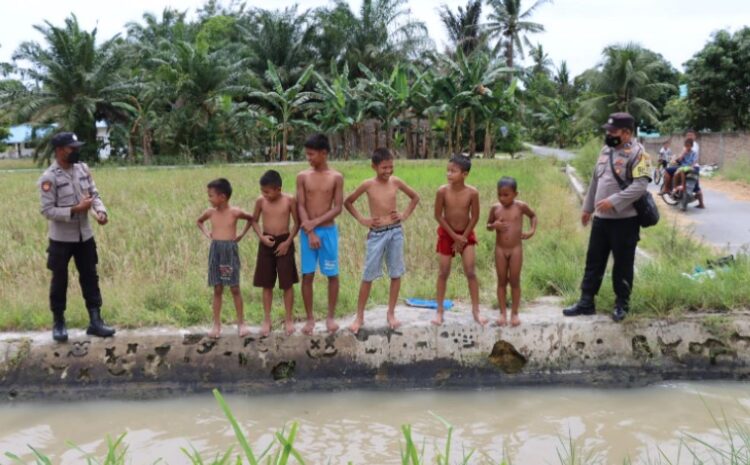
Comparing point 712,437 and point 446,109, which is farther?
point 446,109

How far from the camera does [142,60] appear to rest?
31.4 m

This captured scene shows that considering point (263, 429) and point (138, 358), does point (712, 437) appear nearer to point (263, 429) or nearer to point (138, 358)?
point (263, 429)

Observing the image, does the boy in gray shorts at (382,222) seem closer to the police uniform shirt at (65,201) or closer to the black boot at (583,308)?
the black boot at (583,308)

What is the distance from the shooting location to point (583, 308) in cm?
496

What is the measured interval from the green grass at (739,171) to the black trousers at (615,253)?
40.5 ft

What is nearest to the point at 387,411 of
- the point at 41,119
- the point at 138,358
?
the point at 138,358

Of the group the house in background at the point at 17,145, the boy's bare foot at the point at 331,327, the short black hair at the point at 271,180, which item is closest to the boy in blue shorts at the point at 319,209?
the short black hair at the point at 271,180

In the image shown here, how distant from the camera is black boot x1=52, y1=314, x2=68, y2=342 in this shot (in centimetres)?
475

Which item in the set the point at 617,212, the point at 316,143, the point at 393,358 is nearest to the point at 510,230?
the point at 617,212

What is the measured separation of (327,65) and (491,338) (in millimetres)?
30032

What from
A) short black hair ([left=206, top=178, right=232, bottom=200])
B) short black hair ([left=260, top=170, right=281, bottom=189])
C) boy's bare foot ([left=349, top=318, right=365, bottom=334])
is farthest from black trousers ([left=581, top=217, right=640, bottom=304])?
short black hair ([left=206, top=178, right=232, bottom=200])

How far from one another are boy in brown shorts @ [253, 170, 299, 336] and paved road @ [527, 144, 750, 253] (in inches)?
189

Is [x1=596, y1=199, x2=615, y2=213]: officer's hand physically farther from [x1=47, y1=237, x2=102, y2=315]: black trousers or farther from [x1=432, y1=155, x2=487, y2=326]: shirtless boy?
[x1=47, y1=237, x2=102, y2=315]: black trousers

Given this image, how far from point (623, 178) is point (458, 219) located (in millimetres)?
1185
